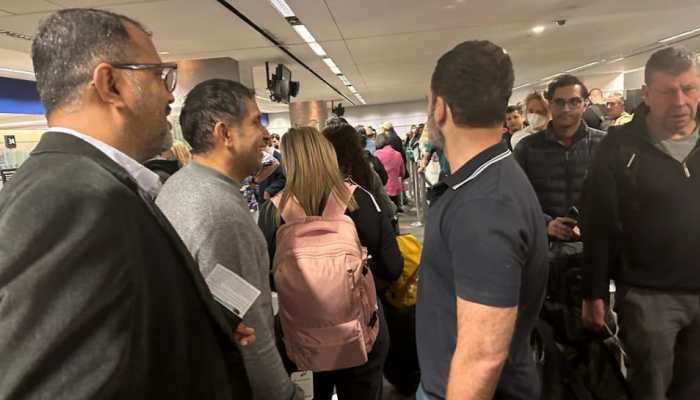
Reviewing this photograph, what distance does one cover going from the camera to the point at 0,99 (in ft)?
28.0

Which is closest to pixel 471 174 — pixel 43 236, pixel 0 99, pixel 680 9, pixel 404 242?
pixel 43 236

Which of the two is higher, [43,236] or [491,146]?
[491,146]

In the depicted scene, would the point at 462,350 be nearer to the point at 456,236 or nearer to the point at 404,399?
the point at 456,236

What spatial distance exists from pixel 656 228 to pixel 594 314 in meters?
0.46

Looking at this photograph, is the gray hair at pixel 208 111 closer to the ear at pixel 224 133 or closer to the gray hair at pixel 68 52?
the ear at pixel 224 133

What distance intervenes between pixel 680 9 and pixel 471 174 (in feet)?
22.3

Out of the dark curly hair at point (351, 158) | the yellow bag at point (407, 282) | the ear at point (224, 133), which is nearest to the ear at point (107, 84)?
the ear at point (224, 133)

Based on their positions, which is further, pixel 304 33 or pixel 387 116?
pixel 387 116

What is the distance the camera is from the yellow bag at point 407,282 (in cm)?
229

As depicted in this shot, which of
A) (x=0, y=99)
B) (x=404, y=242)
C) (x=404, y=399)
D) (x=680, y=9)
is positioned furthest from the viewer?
(x=0, y=99)

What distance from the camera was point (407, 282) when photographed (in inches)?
90.4

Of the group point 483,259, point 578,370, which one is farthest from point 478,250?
point 578,370

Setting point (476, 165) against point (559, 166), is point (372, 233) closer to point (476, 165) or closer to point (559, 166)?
point (476, 165)

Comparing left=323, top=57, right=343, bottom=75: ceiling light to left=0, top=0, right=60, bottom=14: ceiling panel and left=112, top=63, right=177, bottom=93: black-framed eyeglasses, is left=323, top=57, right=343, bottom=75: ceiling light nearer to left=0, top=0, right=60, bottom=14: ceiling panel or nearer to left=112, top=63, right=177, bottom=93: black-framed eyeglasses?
left=0, top=0, right=60, bottom=14: ceiling panel
